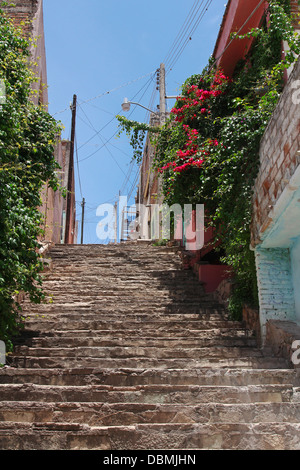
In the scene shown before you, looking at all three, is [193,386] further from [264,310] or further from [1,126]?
[1,126]

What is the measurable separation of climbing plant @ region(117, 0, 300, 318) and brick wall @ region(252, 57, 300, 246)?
330 mm

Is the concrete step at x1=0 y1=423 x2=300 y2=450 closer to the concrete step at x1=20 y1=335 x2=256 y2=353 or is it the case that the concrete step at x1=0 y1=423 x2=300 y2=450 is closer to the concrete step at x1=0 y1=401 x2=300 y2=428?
the concrete step at x1=0 y1=401 x2=300 y2=428

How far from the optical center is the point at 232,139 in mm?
7387

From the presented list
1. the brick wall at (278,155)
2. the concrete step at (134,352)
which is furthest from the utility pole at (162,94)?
the concrete step at (134,352)

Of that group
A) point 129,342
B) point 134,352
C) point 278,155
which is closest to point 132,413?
point 134,352

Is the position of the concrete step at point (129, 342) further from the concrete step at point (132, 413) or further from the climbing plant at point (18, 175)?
the concrete step at point (132, 413)

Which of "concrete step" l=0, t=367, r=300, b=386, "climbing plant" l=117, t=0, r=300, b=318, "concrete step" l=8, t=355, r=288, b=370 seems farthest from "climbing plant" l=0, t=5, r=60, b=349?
"climbing plant" l=117, t=0, r=300, b=318

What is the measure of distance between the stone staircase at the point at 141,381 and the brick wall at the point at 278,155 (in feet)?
6.25

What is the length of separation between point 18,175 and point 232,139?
3456mm

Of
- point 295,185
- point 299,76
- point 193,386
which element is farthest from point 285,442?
point 299,76

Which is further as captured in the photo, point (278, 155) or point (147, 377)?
point (278, 155)

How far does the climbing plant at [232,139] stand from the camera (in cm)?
722

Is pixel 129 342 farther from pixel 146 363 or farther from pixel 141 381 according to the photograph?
pixel 141 381

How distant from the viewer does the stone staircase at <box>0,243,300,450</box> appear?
4.19 m
